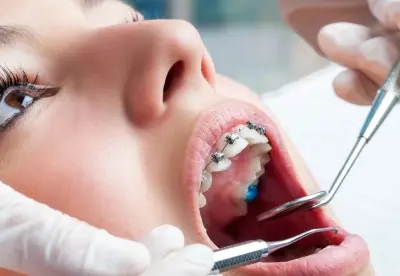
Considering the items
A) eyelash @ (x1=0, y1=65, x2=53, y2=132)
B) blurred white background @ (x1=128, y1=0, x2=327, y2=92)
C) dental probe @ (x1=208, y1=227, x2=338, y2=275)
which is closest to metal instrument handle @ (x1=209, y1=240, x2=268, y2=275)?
dental probe @ (x1=208, y1=227, x2=338, y2=275)

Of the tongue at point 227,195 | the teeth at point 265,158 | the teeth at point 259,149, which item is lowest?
the tongue at point 227,195

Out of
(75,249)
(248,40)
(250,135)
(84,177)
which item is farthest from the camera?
(248,40)

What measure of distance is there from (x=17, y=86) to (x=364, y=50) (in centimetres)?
52

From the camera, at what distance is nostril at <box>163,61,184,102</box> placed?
84 centimetres

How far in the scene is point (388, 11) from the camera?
0.98m

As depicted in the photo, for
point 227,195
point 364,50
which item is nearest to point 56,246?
point 227,195

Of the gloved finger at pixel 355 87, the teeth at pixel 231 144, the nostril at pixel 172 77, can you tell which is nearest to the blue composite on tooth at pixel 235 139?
the teeth at pixel 231 144

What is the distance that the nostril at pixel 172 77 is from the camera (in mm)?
841

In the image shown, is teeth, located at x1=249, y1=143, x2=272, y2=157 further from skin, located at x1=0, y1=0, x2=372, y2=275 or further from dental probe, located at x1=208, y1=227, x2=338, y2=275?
dental probe, located at x1=208, y1=227, x2=338, y2=275

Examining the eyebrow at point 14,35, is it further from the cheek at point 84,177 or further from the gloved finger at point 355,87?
the gloved finger at point 355,87

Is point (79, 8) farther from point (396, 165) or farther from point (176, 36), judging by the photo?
point (396, 165)

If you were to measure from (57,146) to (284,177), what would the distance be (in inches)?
13.4

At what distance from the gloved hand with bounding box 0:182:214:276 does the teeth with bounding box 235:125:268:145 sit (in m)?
0.24

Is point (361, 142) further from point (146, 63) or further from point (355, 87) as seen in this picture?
point (146, 63)
